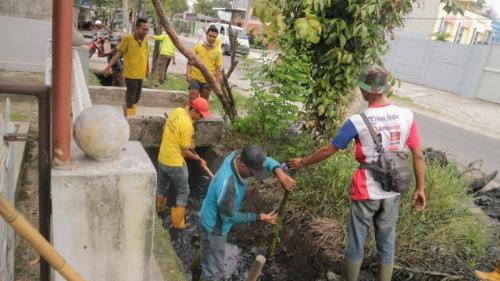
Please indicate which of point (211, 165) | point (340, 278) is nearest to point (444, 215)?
point (340, 278)

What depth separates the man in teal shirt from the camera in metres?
3.05

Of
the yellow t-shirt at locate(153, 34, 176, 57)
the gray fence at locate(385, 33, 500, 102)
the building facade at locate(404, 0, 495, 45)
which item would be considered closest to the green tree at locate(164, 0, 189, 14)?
the yellow t-shirt at locate(153, 34, 176, 57)

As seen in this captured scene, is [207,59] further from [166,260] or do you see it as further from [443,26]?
[443,26]

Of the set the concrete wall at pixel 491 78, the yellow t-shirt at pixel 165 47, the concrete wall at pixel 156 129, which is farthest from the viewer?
the concrete wall at pixel 491 78

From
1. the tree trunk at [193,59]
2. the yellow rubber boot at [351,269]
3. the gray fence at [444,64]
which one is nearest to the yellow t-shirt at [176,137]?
the tree trunk at [193,59]

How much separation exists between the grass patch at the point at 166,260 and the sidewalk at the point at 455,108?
12.1 metres

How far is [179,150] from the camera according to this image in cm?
482

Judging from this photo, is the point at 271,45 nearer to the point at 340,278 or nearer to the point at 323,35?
the point at 323,35

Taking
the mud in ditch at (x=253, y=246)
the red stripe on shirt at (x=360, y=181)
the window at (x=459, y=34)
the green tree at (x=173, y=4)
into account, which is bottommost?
the mud in ditch at (x=253, y=246)

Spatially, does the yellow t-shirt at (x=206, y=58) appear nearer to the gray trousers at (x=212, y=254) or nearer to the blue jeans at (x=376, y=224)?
the gray trousers at (x=212, y=254)

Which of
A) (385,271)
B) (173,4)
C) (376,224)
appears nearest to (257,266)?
(376,224)

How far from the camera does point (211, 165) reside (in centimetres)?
677

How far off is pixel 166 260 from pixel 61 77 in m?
2.19

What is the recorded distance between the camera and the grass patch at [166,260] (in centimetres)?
331
